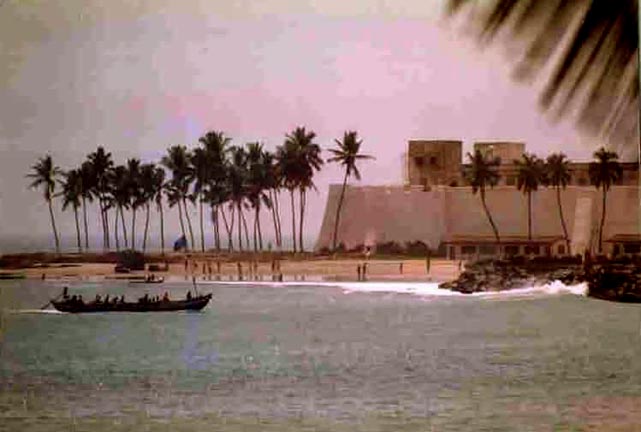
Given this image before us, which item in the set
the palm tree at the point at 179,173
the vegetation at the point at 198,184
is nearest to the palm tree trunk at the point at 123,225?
the vegetation at the point at 198,184

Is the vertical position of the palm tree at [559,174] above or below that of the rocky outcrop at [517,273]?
above

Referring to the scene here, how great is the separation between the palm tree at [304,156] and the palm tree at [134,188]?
1.02 feet

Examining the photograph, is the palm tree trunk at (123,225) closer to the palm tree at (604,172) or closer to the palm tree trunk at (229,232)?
the palm tree trunk at (229,232)

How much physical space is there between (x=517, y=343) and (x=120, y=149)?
88 centimetres

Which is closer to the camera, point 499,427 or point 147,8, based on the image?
point 499,427

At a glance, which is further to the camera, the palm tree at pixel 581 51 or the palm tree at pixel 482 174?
the palm tree at pixel 482 174

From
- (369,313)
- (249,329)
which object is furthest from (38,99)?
(369,313)

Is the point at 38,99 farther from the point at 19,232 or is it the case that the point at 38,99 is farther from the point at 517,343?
the point at 517,343

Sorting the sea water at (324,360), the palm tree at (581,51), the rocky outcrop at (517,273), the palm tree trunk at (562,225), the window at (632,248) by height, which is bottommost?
the sea water at (324,360)

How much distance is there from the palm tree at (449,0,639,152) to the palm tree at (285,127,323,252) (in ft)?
1.28

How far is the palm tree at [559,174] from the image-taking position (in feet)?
5.93

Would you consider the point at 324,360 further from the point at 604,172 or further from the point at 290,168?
the point at 604,172

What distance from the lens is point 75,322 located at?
1833 millimetres

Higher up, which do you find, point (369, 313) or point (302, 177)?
point (302, 177)
